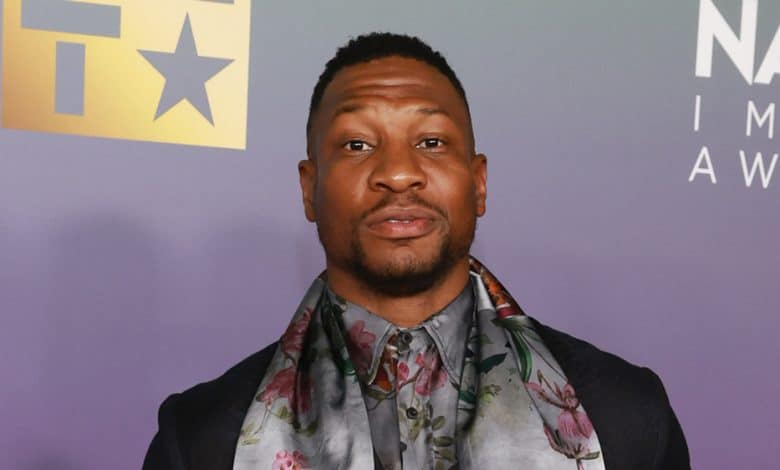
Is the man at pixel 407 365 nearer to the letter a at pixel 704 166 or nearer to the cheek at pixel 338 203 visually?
the cheek at pixel 338 203

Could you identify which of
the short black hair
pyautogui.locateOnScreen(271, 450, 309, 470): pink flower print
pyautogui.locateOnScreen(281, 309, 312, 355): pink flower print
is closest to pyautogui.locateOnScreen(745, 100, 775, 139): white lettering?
the short black hair

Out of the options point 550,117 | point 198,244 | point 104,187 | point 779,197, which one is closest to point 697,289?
point 779,197

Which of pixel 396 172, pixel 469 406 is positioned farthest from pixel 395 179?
pixel 469 406

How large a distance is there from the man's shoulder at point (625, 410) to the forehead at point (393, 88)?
30 centimetres

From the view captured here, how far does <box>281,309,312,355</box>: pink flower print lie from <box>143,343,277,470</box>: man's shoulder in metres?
0.04

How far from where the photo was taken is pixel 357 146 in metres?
1.16

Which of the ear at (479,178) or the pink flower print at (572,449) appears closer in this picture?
the pink flower print at (572,449)

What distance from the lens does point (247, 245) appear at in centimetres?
155

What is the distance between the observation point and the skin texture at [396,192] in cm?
111

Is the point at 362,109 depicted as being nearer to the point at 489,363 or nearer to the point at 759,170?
the point at 489,363

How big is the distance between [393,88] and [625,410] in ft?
1.40

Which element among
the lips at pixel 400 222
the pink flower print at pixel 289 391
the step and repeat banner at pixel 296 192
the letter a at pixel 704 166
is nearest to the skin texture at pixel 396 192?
the lips at pixel 400 222

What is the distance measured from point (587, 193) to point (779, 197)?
1.12 feet

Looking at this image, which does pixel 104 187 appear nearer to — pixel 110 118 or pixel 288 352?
pixel 110 118
